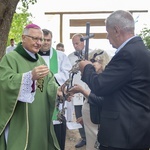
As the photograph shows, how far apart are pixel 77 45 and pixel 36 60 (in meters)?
2.55

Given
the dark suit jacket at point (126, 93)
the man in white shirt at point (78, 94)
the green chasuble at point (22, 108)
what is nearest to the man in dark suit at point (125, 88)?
the dark suit jacket at point (126, 93)

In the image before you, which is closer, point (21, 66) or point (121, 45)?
point (121, 45)

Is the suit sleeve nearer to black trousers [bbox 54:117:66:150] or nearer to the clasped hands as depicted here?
the clasped hands

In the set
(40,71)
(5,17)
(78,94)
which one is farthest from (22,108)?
(5,17)

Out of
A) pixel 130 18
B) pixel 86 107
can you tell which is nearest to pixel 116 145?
pixel 130 18

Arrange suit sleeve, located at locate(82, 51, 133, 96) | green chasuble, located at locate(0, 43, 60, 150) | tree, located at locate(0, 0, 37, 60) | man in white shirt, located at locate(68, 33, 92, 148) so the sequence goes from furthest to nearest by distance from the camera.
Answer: tree, located at locate(0, 0, 37, 60), man in white shirt, located at locate(68, 33, 92, 148), green chasuble, located at locate(0, 43, 60, 150), suit sleeve, located at locate(82, 51, 133, 96)

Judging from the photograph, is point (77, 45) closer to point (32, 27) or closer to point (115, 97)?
point (32, 27)

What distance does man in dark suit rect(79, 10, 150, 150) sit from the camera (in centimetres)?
282

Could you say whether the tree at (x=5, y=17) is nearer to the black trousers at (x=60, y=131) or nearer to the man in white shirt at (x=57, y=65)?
the man in white shirt at (x=57, y=65)

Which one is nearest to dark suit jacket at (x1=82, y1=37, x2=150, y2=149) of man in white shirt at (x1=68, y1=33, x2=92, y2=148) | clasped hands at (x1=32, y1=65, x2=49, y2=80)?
clasped hands at (x1=32, y1=65, x2=49, y2=80)

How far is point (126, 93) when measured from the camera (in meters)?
2.86

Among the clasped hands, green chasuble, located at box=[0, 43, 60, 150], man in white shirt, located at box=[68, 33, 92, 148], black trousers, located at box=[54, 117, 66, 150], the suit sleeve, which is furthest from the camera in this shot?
man in white shirt, located at box=[68, 33, 92, 148]

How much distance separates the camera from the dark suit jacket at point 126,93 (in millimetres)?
2811

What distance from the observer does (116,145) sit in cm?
289
